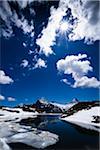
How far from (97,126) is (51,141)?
4638mm

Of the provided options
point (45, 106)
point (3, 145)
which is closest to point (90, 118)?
point (3, 145)

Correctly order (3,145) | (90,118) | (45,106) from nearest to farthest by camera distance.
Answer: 1. (3,145)
2. (90,118)
3. (45,106)

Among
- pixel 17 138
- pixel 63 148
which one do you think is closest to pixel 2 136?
pixel 17 138

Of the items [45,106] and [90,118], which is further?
[45,106]

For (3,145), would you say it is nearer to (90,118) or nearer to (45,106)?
(90,118)

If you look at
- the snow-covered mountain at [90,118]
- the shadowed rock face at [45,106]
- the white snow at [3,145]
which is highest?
the shadowed rock face at [45,106]

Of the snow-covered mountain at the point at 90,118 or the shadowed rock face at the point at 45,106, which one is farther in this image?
the shadowed rock face at the point at 45,106

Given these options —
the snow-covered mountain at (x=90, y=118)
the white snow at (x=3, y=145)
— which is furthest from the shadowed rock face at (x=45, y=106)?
the white snow at (x=3, y=145)

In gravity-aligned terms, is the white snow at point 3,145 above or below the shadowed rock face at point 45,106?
below

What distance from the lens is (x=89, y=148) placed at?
1012 cm

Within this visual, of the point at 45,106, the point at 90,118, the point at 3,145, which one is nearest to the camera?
the point at 3,145

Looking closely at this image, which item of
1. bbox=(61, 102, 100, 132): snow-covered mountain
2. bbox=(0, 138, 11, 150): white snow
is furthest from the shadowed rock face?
bbox=(0, 138, 11, 150): white snow

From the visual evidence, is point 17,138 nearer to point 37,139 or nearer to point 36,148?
point 37,139

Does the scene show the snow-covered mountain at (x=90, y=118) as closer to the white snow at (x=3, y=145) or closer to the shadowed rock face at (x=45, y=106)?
the shadowed rock face at (x=45, y=106)
